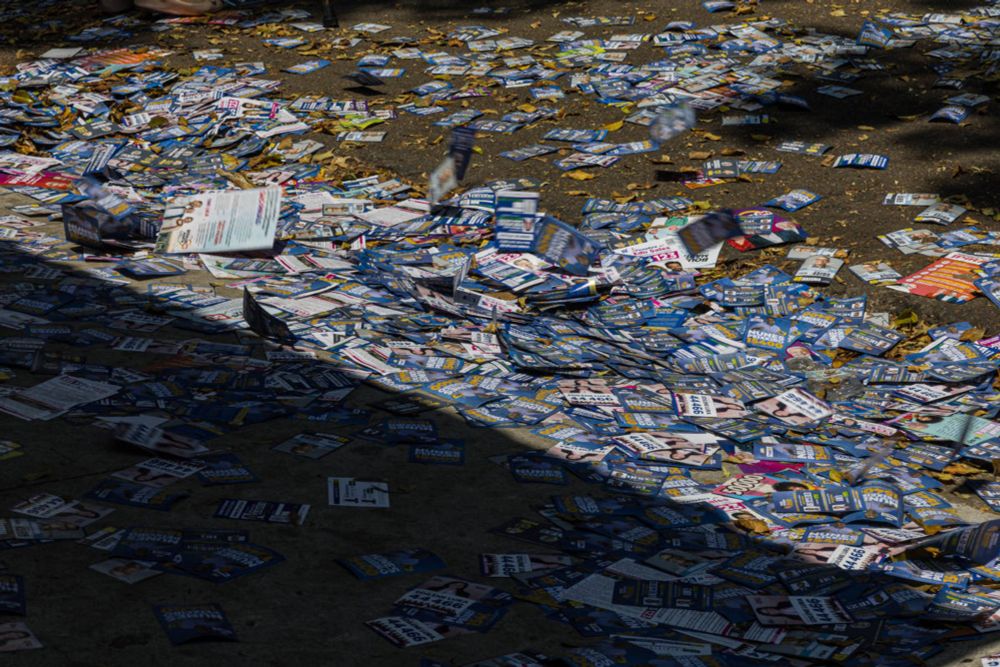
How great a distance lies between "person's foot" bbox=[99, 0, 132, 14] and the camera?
11.1m

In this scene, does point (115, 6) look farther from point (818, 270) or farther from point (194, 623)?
point (194, 623)

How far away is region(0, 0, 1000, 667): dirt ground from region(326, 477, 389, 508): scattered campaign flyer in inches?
1.5

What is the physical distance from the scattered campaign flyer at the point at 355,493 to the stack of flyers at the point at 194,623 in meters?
0.80

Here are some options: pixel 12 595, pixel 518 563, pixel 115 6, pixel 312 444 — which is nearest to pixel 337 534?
pixel 518 563

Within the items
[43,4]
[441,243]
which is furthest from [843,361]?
[43,4]

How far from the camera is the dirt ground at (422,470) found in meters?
2.79

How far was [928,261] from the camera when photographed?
232 inches

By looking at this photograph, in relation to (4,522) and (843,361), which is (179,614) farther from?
(843,361)

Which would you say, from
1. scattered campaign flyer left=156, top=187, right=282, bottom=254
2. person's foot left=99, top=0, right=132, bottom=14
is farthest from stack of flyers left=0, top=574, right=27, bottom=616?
person's foot left=99, top=0, right=132, bottom=14

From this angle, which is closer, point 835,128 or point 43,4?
point 835,128

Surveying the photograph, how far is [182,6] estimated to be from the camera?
10898mm

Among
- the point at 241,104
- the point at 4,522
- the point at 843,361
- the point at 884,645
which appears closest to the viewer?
the point at 884,645

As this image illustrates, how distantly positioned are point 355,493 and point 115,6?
888 centimetres

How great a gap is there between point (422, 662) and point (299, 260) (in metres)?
3.74
